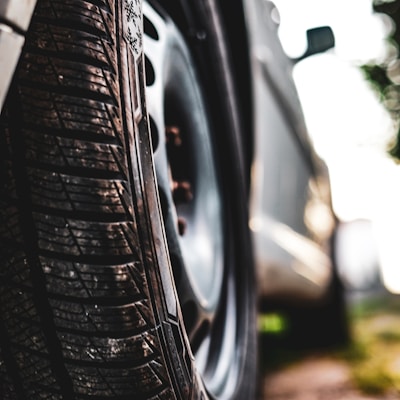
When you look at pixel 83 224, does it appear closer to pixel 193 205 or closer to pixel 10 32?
pixel 10 32

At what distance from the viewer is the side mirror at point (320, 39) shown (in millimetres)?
2551

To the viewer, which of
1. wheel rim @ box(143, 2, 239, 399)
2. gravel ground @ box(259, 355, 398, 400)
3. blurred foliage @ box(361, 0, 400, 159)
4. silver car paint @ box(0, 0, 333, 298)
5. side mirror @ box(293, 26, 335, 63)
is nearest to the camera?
wheel rim @ box(143, 2, 239, 399)

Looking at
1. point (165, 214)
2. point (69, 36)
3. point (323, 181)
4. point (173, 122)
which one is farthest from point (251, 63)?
point (323, 181)

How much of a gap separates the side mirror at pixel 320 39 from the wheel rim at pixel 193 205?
1493 mm

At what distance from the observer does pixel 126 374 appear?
2.10 feet

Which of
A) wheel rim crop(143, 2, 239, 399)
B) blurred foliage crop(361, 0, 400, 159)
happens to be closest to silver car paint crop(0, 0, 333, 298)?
wheel rim crop(143, 2, 239, 399)

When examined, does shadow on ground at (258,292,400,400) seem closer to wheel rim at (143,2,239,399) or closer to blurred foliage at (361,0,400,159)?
wheel rim at (143,2,239,399)

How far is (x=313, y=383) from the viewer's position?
251 centimetres

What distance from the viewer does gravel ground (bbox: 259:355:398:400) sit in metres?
2.24

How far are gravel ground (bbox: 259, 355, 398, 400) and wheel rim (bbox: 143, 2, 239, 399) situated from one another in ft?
2.74

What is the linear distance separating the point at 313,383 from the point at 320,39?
4.76ft

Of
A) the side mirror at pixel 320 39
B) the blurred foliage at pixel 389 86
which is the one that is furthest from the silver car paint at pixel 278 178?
the blurred foliage at pixel 389 86

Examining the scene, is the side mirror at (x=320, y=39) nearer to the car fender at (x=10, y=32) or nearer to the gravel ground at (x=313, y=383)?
the gravel ground at (x=313, y=383)

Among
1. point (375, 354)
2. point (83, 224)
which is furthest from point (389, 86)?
point (83, 224)
